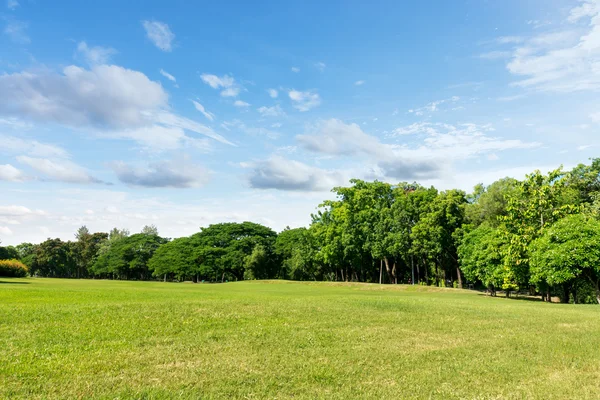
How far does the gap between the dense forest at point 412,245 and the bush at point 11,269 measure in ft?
98.2

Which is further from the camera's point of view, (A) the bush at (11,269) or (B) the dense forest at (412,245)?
(A) the bush at (11,269)

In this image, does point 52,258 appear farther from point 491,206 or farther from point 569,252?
Result: point 569,252

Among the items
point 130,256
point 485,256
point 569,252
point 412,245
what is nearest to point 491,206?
point 412,245

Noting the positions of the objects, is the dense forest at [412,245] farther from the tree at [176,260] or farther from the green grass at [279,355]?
the green grass at [279,355]

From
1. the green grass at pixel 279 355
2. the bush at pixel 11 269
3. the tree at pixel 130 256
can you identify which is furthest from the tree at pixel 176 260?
the green grass at pixel 279 355

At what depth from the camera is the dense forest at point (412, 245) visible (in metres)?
37.0

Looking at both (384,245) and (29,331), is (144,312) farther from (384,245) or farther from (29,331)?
(384,245)

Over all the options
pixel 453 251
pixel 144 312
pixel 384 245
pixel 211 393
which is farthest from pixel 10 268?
pixel 211 393

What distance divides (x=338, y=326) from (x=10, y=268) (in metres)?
71.4

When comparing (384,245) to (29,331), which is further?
(384,245)

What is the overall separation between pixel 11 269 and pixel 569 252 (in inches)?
3024

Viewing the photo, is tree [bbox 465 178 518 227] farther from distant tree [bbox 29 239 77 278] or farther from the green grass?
distant tree [bbox 29 239 77 278]

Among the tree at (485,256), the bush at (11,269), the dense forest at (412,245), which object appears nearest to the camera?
the dense forest at (412,245)

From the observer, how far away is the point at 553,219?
130ft
